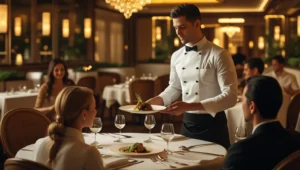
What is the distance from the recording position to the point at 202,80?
10.2 feet

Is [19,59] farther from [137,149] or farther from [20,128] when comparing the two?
[137,149]

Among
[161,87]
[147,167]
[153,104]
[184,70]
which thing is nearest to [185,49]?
[184,70]

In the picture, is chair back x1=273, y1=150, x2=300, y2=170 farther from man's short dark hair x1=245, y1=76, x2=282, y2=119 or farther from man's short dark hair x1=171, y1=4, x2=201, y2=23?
man's short dark hair x1=171, y1=4, x2=201, y2=23

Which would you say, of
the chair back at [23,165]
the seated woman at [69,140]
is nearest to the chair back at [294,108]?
the seated woman at [69,140]

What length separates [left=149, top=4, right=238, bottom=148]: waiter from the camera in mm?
3004

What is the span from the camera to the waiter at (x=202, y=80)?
3004 mm

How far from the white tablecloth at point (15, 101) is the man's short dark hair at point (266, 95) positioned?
4.72 metres

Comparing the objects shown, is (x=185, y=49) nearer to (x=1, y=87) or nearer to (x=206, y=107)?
(x=206, y=107)

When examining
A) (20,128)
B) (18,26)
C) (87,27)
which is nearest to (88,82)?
(18,26)

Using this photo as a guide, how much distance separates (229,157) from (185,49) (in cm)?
145

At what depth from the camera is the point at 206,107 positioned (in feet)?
9.63

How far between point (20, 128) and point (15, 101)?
3.06 metres

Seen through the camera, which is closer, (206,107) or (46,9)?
(206,107)

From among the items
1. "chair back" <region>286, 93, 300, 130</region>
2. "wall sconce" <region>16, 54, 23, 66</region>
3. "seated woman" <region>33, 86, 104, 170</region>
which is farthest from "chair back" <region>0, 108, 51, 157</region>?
"wall sconce" <region>16, 54, 23, 66</region>
